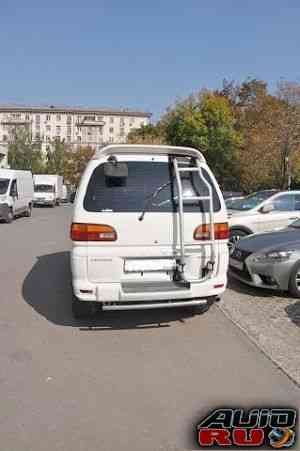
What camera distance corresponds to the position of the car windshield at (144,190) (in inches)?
176

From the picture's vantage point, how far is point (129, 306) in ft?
14.7

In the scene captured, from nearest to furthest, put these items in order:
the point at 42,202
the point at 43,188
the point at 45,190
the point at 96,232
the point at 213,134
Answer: the point at 96,232 < the point at 42,202 < the point at 45,190 < the point at 43,188 < the point at 213,134

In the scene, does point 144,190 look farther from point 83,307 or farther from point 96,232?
point 83,307

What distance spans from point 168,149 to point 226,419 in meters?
2.83

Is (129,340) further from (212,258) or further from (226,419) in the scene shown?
(226,419)

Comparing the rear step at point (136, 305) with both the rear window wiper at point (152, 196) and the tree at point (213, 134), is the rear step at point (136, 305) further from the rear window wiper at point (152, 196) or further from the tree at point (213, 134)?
the tree at point (213, 134)

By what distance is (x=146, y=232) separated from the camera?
175 inches

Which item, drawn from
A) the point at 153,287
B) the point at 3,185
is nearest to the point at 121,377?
the point at 153,287

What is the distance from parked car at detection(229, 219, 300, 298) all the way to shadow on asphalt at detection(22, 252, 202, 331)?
4.37ft

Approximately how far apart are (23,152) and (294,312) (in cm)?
5466

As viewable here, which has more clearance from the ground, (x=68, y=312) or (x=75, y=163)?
(x=75, y=163)

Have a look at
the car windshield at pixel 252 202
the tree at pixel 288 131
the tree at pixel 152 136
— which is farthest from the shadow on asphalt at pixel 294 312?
the tree at pixel 152 136

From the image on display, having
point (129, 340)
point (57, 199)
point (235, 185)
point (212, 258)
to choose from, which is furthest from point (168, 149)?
point (235, 185)

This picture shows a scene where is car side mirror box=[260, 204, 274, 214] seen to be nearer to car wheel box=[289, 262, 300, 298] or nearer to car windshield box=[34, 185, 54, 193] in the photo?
car wheel box=[289, 262, 300, 298]
